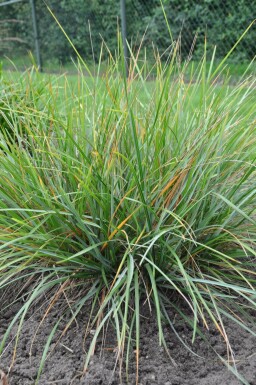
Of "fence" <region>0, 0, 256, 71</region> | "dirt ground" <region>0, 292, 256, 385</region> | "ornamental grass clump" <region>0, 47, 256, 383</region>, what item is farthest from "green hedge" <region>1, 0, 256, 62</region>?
"dirt ground" <region>0, 292, 256, 385</region>

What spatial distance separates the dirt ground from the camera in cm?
181

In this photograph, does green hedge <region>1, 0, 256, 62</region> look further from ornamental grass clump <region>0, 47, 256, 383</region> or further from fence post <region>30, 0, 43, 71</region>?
ornamental grass clump <region>0, 47, 256, 383</region>

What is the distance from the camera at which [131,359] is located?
1903mm

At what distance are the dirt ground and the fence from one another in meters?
4.85

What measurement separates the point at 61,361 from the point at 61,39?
10273 mm

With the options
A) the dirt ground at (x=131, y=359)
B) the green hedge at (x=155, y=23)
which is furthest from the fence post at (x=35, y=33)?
the dirt ground at (x=131, y=359)

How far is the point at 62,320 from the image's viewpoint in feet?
6.87

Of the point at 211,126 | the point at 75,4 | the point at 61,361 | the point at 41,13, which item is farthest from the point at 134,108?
the point at 41,13

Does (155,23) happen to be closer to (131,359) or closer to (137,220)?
(137,220)

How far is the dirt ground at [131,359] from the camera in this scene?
5.95 feet

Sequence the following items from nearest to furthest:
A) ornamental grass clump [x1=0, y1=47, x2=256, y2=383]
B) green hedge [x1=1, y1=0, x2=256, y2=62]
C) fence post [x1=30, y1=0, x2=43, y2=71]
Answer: ornamental grass clump [x1=0, y1=47, x2=256, y2=383], green hedge [x1=1, y1=0, x2=256, y2=62], fence post [x1=30, y1=0, x2=43, y2=71]

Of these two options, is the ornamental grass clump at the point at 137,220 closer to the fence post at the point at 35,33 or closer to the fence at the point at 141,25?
the fence at the point at 141,25

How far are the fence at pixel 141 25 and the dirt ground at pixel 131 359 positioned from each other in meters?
4.85

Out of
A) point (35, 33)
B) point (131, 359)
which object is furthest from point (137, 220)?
point (35, 33)
